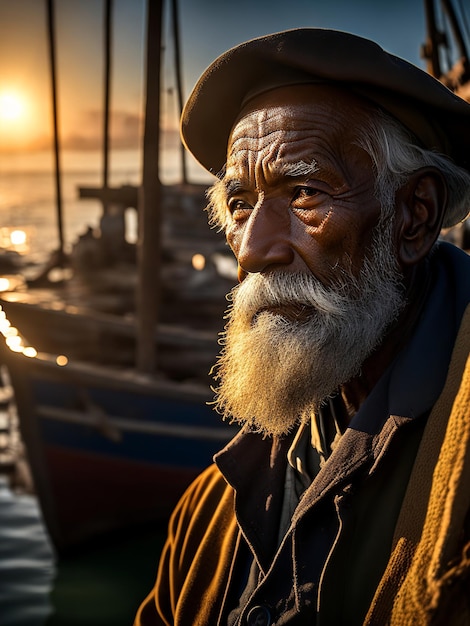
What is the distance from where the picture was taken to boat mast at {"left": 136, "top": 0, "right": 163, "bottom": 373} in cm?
667

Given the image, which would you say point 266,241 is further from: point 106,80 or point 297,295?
point 106,80

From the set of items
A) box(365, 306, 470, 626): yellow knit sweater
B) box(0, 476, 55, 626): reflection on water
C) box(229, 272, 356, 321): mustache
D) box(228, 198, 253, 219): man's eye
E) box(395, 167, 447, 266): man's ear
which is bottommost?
box(365, 306, 470, 626): yellow knit sweater

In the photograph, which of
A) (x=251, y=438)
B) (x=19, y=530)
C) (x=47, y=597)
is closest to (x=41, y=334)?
(x=19, y=530)

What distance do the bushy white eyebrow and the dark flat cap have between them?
0.18 m

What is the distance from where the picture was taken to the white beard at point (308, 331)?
4.87 ft

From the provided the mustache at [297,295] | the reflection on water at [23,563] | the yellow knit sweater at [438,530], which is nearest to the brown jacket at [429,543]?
the yellow knit sweater at [438,530]

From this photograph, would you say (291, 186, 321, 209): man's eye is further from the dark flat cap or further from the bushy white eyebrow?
the dark flat cap

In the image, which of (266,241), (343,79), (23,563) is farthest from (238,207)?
(23,563)

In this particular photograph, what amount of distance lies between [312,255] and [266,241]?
109 mm

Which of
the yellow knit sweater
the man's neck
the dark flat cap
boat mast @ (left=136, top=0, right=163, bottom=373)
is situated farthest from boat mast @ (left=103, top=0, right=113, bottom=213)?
the yellow knit sweater

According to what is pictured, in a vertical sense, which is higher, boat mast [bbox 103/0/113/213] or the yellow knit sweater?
boat mast [bbox 103/0/113/213]

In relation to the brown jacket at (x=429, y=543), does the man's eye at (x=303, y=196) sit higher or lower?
higher

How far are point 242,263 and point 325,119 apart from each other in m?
0.37

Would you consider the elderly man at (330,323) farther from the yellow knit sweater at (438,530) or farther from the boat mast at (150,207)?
the boat mast at (150,207)
